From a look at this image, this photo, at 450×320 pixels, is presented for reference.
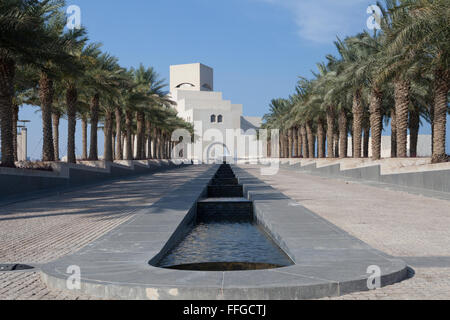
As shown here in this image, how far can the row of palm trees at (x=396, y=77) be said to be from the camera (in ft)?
54.5

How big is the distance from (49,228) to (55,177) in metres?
11.7

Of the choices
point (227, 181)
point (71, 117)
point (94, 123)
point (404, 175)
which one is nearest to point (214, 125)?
point (94, 123)

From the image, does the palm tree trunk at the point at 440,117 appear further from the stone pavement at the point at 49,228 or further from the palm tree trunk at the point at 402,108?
the stone pavement at the point at 49,228

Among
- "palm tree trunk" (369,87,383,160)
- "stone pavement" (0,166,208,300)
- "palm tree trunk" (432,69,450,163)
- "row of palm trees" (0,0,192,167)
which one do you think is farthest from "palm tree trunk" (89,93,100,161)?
"palm tree trunk" (432,69,450,163)

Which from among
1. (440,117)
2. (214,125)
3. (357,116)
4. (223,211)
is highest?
(214,125)

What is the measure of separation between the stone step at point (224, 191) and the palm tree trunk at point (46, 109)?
8.40 metres

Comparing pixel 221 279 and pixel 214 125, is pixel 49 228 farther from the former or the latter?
pixel 214 125

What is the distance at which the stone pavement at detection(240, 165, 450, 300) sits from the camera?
5141 millimetres

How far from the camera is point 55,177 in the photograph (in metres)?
20.8

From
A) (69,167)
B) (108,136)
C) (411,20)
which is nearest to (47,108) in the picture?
(69,167)

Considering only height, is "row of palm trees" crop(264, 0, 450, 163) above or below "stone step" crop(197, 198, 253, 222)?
above

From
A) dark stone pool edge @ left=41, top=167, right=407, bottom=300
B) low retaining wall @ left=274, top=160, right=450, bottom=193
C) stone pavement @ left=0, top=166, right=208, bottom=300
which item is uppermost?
low retaining wall @ left=274, top=160, right=450, bottom=193

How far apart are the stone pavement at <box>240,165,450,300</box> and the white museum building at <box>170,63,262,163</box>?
288ft

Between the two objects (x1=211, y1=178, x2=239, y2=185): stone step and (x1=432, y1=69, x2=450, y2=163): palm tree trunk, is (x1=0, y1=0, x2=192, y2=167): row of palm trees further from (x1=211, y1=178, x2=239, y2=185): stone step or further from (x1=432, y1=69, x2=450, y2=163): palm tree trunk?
(x1=432, y1=69, x2=450, y2=163): palm tree trunk
